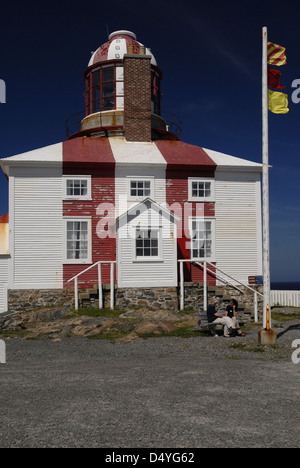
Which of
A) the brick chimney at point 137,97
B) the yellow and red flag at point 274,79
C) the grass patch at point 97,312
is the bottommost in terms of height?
the grass patch at point 97,312

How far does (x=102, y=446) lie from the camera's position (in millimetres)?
4770

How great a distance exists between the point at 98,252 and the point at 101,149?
5.29m

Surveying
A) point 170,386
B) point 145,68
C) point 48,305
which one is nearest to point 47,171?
point 48,305

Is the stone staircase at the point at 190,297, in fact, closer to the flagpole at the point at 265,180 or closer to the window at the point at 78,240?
the window at the point at 78,240

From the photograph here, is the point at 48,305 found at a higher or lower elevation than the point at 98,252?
lower

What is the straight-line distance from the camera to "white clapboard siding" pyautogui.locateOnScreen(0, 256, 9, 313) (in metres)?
19.2

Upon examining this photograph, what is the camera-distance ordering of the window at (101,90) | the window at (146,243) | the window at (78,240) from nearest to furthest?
1. the window at (146,243)
2. the window at (78,240)
3. the window at (101,90)

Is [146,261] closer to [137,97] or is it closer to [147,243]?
[147,243]

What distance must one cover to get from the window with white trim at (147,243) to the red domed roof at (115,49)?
11.4 metres

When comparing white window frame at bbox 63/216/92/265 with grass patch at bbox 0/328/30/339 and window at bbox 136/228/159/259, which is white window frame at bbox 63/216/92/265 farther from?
grass patch at bbox 0/328/30/339

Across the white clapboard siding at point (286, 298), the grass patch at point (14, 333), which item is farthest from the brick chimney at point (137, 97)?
the white clapboard siding at point (286, 298)

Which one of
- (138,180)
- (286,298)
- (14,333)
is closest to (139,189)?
(138,180)

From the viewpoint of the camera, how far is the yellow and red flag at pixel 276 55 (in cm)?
1219
